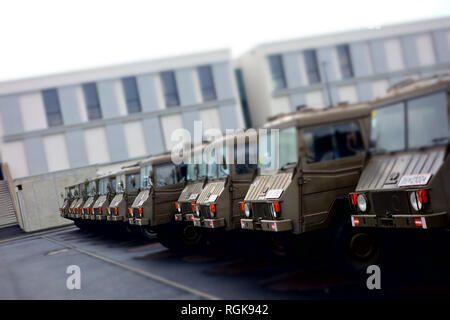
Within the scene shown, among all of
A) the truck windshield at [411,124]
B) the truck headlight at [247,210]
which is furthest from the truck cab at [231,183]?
the truck windshield at [411,124]

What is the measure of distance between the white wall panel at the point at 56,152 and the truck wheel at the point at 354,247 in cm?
3519

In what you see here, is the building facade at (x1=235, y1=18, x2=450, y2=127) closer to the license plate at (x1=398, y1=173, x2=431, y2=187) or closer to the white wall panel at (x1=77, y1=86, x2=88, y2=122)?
the white wall panel at (x1=77, y1=86, x2=88, y2=122)

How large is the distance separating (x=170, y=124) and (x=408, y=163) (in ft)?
119

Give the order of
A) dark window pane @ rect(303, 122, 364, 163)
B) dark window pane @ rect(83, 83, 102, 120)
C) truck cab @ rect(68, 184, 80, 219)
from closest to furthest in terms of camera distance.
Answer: dark window pane @ rect(303, 122, 364, 163), truck cab @ rect(68, 184, 80, 219), dark window pane @ rect(83, 83, 102, 120)

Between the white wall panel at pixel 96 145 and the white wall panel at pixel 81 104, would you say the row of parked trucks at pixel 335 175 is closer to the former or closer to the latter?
the white wall panel at pixel 96 145

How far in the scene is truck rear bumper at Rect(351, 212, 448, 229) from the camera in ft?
22.4

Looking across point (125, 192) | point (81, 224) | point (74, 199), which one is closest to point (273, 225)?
point (125, 192)

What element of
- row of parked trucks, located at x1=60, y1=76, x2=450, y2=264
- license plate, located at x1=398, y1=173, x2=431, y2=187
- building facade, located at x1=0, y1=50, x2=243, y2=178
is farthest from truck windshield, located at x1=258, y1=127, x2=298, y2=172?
building facade, located at x1=0, y1=50, x2=243, y2=178

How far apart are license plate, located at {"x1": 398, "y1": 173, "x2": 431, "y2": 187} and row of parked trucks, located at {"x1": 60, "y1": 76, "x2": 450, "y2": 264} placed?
2 centimetres

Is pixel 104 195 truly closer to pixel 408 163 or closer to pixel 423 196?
pixel 408 163

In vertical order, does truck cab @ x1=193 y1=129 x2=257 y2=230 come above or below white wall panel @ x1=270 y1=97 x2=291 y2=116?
below

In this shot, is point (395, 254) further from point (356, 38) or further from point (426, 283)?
point (356, 38)

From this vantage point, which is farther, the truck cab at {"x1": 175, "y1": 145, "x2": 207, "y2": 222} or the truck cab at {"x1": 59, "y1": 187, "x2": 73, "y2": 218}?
the truck cab at {"x1": 59, "y1": 187, "x2": 73, "y2": 218}

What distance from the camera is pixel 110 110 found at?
42469 mm
